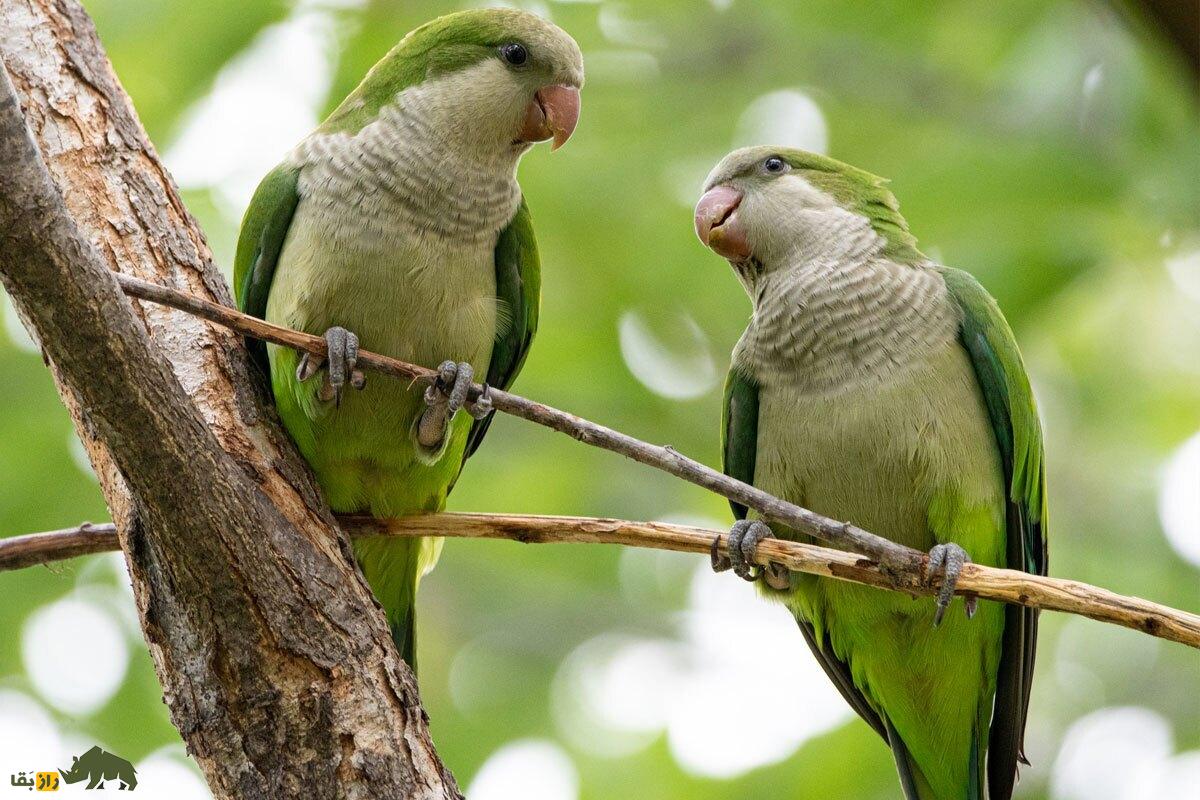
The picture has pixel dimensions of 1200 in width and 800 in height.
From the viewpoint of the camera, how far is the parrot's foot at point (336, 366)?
3.34 metres

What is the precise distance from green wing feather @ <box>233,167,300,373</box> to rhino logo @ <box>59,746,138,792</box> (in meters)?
1.21

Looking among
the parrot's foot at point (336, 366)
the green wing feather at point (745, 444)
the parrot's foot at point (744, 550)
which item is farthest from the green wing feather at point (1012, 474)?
the parrot's foot at point (336, 366)

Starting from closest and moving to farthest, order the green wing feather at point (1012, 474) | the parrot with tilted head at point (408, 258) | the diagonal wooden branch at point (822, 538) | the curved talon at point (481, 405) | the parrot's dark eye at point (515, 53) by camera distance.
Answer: the diagonal wooden branch at point (822, 538) < the curved talon at point (481, 405) < the parrot with tilted head at point (408, 258) < the green wing feather at point (1012, 474) < the parrot's dark eye at point (515, 53)

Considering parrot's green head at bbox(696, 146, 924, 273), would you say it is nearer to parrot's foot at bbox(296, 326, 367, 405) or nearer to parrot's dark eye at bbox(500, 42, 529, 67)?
parrot's dark eye at bbox(500, 42, 529, 67)

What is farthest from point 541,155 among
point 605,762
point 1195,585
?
point 1195,585

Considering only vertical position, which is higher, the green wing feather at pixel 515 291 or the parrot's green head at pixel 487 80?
the parrot's green head at pixel 487 80

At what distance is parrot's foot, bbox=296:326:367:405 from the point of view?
3340 millimetres

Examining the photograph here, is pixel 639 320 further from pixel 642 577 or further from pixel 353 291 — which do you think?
pixel 353 291

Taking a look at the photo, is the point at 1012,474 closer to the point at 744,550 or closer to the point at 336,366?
the point at 744,550

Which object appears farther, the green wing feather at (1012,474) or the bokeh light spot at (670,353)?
the bokeh light spot at (670,353)

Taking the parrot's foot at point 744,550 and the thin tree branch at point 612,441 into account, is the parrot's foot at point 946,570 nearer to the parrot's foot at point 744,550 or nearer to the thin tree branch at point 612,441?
the thin tree branch at point 612,441

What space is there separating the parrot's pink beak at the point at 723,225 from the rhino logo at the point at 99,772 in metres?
2.49

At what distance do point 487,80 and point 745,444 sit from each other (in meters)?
1.45

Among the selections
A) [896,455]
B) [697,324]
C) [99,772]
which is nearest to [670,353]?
[697,324]
